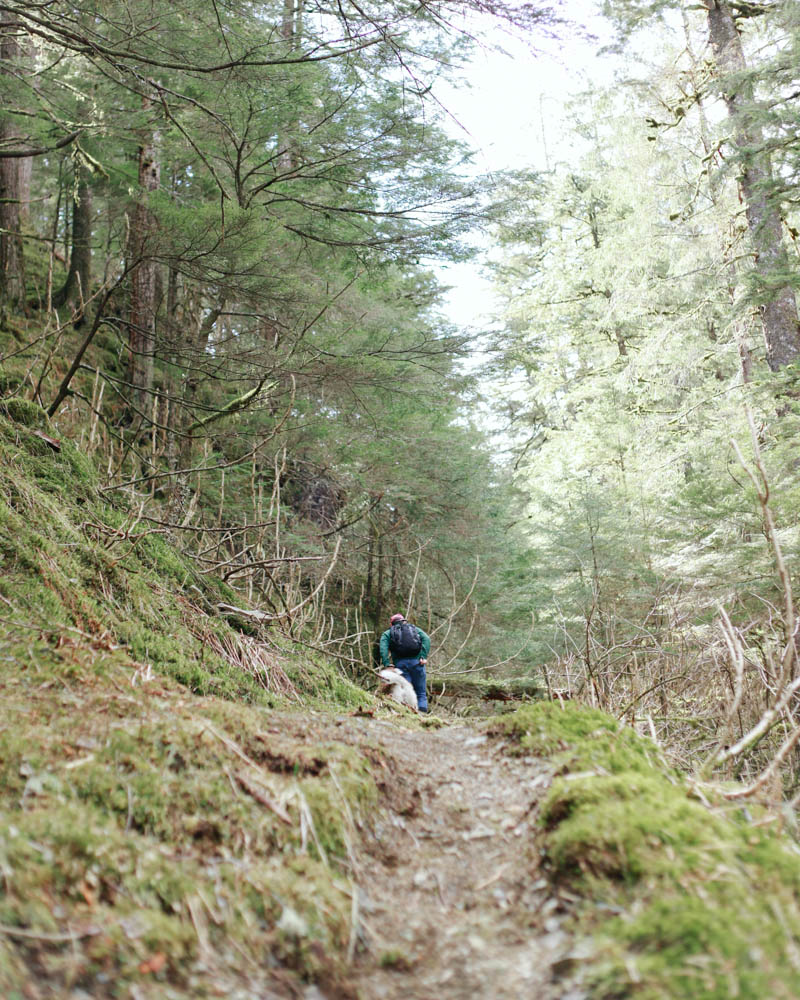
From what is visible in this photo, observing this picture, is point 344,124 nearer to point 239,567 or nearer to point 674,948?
point 239,567

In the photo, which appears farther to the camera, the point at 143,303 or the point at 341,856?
the point at 143,303

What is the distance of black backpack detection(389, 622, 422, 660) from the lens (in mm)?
8602

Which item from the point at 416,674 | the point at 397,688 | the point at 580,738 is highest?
the point at 580,738

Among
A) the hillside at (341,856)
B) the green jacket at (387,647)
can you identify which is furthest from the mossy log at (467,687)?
the hillside at (341,856)

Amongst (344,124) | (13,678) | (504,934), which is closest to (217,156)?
(344,124)

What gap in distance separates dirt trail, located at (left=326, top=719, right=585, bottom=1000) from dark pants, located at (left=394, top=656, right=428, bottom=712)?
5.95 meters

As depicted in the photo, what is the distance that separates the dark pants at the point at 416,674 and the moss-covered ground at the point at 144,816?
5.37 metres

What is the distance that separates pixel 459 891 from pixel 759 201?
11928 millimetres

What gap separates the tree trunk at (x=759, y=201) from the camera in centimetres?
884

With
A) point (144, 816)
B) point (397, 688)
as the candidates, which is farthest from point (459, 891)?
point (397, 688)

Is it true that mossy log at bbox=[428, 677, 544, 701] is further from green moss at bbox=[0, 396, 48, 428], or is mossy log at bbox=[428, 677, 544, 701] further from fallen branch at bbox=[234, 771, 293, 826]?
fallen branch at bbox=[234, 771, 293, 826]

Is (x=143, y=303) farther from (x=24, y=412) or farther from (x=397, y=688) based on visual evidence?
(x=397, y=688)

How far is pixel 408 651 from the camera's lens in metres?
8.65

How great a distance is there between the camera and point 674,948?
1335mm
